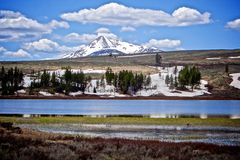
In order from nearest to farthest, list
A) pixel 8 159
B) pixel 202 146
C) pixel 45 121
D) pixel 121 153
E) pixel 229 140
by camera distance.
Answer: pixel 8 159 < pixel 121 153 < pixel 202 146 < pixel 229 140 < pixel 45 121

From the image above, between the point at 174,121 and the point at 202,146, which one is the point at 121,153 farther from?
the point at 174,121

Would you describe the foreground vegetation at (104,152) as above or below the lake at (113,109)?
above

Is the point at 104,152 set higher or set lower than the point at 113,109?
higher

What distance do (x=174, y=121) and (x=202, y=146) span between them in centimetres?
3298

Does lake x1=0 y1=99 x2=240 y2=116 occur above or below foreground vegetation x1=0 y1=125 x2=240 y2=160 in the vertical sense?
below

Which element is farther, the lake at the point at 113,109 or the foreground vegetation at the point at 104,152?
the lake at the point at 113,109

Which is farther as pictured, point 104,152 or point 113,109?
point 113,109

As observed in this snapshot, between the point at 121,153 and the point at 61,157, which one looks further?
the point at 121,153

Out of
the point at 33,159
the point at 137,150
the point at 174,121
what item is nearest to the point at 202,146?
the point at 137,150

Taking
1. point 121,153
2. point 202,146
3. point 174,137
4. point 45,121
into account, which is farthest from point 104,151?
point 45,121

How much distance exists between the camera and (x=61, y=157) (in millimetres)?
25172

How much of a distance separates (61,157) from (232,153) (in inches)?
481

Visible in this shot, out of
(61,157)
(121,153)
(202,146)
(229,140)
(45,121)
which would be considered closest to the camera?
(61,157)

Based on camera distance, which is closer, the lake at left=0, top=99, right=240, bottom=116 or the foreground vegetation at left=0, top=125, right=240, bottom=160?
the foreground vegetation at left=0, top=125, right=240, bottom=160
